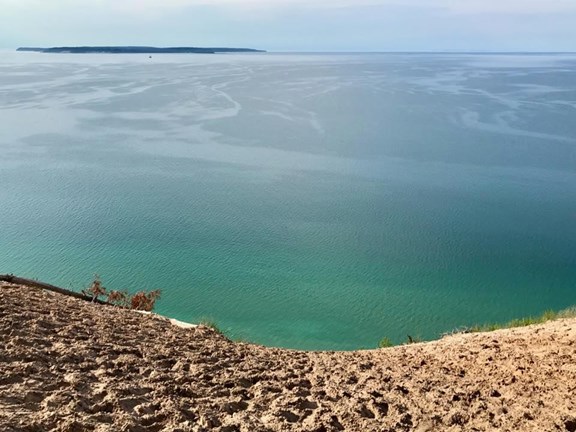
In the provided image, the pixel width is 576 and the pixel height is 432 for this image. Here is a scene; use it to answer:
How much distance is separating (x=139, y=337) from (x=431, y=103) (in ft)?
153

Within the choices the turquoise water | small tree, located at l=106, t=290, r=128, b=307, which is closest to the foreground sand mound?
small tree, located at l=106, t=290, r=128, b=307

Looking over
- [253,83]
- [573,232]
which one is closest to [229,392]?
[573,232]

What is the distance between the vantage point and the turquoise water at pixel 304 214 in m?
15.1

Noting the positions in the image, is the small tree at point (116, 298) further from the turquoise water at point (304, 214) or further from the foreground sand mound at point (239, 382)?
the foreground sand mound at point (239, 382)

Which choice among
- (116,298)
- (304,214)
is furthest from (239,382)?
(304,214)

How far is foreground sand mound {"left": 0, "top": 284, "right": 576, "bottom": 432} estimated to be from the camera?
5129 mm

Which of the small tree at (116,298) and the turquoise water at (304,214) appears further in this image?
the turquoise water at (304,214)

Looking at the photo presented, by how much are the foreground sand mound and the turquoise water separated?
18.5 ft

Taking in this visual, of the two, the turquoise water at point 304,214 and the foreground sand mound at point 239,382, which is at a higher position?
the foreground sand mound at point 239,382

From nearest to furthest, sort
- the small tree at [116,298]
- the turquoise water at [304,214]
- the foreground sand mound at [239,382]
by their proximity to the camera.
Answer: the foreground sand mound at [239,382]
the small tree at [116,298]
the turquoise water at [304,214]

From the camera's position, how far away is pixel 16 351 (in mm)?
5836

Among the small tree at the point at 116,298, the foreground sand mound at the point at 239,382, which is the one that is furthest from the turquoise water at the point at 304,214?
the foreground sand mound at the point at 239,382

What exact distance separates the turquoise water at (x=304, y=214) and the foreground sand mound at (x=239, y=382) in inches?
223

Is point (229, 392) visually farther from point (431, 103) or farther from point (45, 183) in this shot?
point (431, 103)
